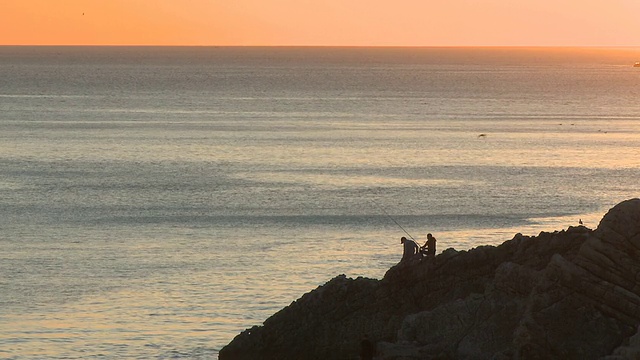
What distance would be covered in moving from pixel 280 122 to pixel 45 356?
102477 millimetres

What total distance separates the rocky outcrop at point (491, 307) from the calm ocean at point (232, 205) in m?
5.42

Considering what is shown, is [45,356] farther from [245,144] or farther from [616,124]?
[616,124]

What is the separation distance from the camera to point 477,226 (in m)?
64.8

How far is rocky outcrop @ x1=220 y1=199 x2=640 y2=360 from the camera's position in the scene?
3145 cm

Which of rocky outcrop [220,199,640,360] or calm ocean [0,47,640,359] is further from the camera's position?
calm ocean [0,47,640,359]

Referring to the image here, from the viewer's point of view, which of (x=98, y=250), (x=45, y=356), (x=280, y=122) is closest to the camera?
(x=45, y=356)

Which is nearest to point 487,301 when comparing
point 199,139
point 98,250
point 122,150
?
point 98,250

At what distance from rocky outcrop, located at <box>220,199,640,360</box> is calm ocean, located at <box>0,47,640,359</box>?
542 centimetres

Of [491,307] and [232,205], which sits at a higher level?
[232,205]

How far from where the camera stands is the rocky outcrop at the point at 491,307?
31453mm

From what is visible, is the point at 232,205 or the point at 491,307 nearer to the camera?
the point at 491,307

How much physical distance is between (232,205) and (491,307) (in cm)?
4061

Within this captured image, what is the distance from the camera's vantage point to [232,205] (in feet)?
239

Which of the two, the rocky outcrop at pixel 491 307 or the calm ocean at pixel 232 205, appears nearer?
the rocky outcrop at pixel 491 307
